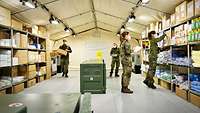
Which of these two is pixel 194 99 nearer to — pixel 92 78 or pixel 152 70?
pixel 152 70

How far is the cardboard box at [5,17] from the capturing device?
215 inches

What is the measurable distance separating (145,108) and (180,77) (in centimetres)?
171

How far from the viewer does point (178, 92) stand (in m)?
5.43

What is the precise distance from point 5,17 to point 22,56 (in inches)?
58.3

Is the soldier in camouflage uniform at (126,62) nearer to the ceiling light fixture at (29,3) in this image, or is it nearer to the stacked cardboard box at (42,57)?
the ceiling light fixture at (29,3)

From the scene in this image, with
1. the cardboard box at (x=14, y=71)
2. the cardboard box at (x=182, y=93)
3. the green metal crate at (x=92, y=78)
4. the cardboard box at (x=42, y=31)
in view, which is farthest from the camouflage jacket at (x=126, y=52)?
the cardboard box at (x=42, y=31)

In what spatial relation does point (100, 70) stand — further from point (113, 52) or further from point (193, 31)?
point (113, 52)

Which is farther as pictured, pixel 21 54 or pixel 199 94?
pixel 21 54

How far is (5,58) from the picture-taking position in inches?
217

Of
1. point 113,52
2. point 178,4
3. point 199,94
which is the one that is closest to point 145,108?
point 199,94

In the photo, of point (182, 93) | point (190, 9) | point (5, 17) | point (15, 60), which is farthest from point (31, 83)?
point (190, 9)

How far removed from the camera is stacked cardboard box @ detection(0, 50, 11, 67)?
534 cm

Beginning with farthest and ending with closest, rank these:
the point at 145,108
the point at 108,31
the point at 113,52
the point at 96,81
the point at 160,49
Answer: the point at 108,31 < the point at 113,52 < the point at 160,49 < the point at 96,81 < the point at 145,108

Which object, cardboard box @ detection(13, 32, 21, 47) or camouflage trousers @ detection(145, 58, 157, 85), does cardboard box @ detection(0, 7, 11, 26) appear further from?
camouflage trousers @ detection(145, 58, 157, 85)
